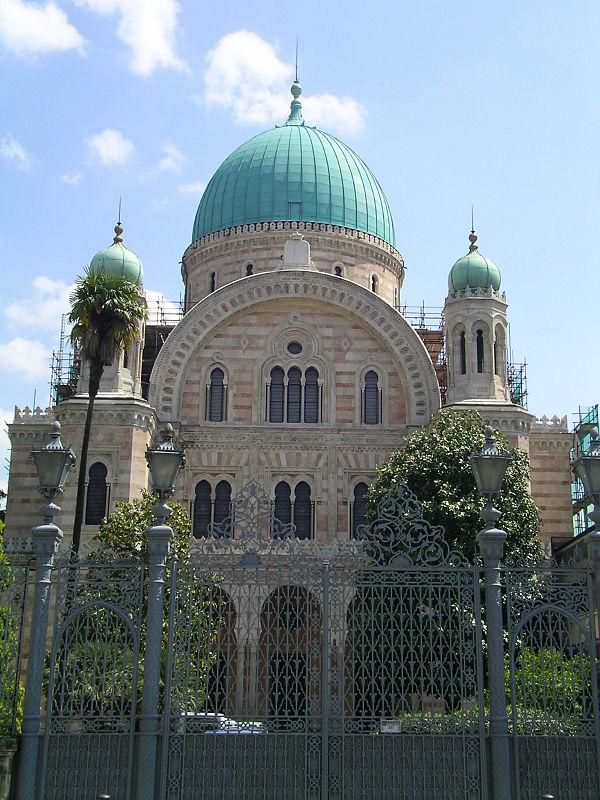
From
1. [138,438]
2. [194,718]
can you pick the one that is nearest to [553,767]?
[194,718]

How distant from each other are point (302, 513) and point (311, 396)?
4.17 metres

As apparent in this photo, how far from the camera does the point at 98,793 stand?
41.5 feet

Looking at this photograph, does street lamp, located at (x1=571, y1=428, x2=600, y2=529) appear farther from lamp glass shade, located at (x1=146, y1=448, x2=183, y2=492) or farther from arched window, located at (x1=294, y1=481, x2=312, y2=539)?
arched window, located at (x1=294, y1=481, x2=312, y2=539)

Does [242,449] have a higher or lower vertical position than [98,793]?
higher

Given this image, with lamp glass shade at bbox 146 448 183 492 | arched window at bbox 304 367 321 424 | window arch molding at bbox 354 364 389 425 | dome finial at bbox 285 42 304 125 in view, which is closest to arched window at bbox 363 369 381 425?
window arch molding at bbox 354 364 389 425

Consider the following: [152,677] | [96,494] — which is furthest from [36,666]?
[96,494]

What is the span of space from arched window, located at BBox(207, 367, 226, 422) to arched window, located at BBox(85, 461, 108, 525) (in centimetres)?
461

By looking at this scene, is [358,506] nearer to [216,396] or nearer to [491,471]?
[216,396]

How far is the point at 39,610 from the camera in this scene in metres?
13.2

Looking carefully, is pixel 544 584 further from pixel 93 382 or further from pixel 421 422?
pixel 421 422

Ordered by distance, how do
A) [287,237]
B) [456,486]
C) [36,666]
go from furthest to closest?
[287,237], [456,486], [36,666]

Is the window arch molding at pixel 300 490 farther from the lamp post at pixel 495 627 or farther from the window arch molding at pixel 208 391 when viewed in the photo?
the lamp post at pixel 495 627

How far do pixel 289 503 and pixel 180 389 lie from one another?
556cm

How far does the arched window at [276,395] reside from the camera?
119ft
